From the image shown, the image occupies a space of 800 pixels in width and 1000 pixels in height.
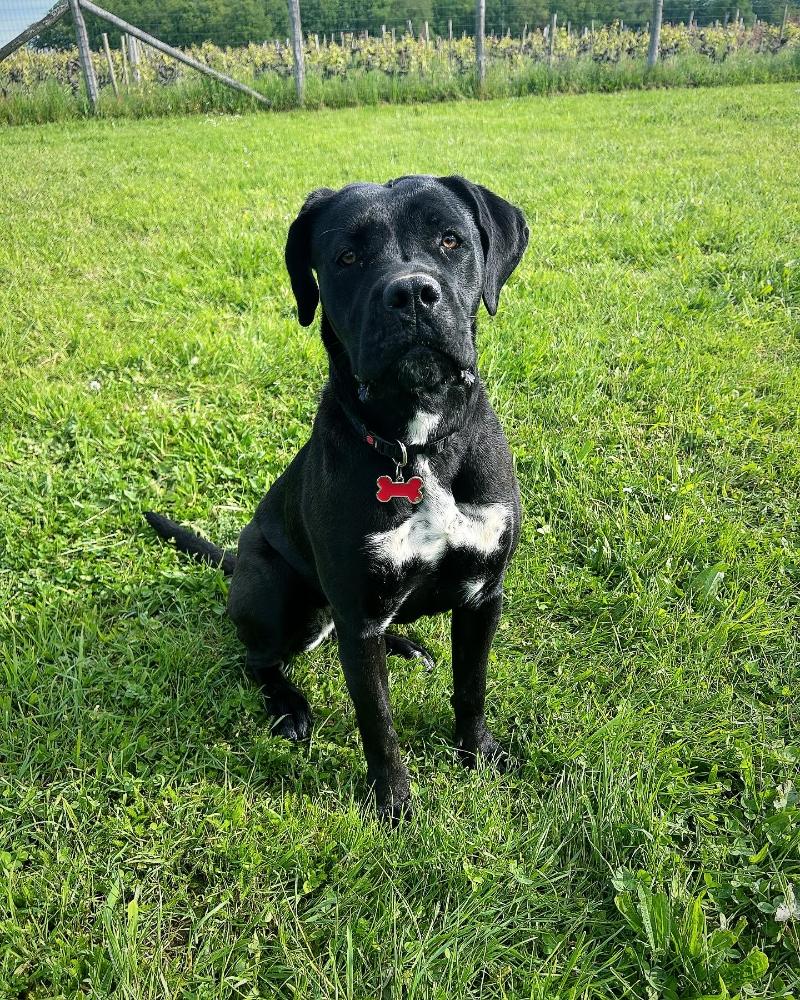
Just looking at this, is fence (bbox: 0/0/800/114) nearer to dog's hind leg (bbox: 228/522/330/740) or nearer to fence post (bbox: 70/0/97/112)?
fence post (bbox: 70/0/97/112)

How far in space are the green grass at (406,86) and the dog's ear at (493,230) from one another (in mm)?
13959

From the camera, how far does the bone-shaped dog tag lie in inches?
78.3

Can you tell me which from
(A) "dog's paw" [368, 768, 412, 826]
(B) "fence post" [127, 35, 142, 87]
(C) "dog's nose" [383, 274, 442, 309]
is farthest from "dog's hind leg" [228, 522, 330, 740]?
(B) "fence post" [127, 35, 142, 87]

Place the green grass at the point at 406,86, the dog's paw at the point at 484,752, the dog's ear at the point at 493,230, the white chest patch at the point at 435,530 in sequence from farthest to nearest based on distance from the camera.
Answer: the green grass at the point at 406,86, the dog's paw at the point at 484,752, the dog's ear at the point at 493,230, the white chest patch at the point at 435,530

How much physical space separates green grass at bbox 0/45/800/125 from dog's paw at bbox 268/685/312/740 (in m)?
14.3

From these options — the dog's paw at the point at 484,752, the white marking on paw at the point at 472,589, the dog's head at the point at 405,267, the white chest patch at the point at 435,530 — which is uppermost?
the dog's head at the point at 405,267

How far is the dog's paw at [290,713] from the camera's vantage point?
2.59 meters

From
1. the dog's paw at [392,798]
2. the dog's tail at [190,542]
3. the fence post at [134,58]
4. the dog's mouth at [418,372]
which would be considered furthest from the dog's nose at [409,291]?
the fence post at [134,58]

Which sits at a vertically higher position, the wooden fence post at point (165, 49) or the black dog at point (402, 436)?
the wooden fence post at point (165, 49)

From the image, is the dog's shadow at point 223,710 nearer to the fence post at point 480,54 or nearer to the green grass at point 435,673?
the green grass at point 435,673

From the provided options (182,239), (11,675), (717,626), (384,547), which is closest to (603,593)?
(717,626)

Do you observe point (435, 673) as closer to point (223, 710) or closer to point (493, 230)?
point (223, 710)

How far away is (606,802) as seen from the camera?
6.97ft

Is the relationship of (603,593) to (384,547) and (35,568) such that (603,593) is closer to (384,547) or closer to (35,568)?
(384,547)
